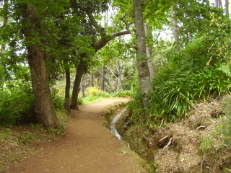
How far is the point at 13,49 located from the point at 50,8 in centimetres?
218

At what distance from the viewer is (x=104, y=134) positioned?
7719 mm

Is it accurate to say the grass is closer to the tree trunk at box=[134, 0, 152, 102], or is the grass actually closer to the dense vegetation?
the dense vegetation

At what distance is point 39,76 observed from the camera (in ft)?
21.6

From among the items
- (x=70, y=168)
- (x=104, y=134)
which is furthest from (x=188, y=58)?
(x=70, y=168)

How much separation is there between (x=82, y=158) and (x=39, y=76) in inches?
122

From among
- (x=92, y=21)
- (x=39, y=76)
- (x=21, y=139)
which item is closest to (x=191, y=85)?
(x=39, y=76)

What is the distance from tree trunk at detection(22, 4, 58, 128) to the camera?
6.17 m

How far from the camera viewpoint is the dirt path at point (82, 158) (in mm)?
4609

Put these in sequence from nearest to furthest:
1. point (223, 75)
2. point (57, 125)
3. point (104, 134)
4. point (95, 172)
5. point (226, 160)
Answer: point (226, 160)
point (95, 172)
point (223, 75)
point (57, 125)
point (104, 134)

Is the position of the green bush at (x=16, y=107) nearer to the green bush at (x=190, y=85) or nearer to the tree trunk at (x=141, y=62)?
the green bush at (x=190, y=85)

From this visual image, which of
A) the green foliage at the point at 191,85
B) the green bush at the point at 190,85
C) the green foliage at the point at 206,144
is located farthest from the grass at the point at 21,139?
the green foliage at the point at 206,144

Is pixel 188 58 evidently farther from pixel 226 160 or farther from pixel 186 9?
pixel 226 160

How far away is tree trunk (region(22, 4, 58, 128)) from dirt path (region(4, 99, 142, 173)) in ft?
3.22

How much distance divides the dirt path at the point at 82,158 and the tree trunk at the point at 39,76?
3.22 ft
